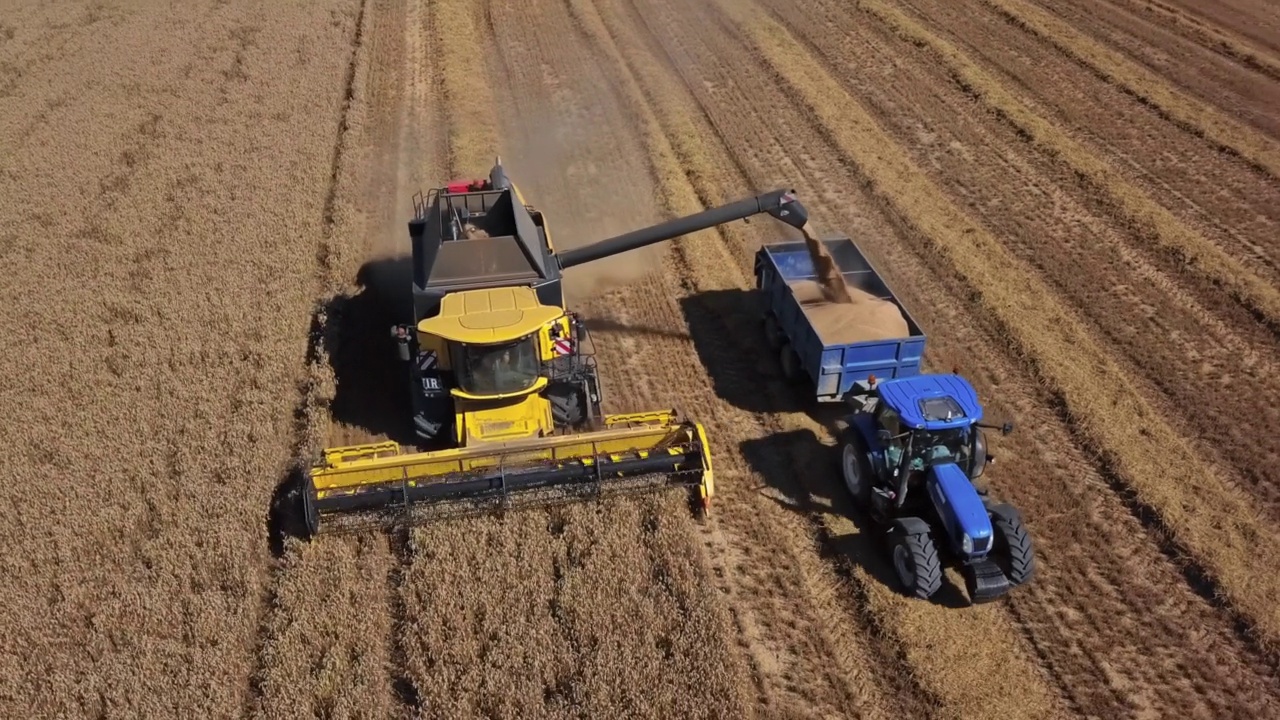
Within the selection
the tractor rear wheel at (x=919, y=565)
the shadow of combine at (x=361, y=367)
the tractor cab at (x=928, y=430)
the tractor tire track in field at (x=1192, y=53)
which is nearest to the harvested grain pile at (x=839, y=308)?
the tractor cab at (x=928, y=430)

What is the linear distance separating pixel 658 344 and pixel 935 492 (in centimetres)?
503

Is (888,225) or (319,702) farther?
(888,225)

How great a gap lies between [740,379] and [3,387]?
963 cm

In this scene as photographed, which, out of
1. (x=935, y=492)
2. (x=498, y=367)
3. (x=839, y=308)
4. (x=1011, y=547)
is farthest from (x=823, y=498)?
(x=498, y=367)

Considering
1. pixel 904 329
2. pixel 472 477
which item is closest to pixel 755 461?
pixel 904 329

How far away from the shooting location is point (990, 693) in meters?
8.70

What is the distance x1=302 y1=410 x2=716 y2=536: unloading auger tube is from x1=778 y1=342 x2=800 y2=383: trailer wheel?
2.41 m

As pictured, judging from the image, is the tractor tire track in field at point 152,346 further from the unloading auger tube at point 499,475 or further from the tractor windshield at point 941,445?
the tractor windshield at point 941,445

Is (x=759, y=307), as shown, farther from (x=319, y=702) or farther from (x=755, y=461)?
(x=319, y=702)

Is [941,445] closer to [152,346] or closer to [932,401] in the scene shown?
[932,401]

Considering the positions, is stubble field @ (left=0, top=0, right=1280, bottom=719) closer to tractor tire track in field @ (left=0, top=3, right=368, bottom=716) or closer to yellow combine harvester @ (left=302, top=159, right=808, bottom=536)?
tractor tire track in field @ (left=0, top=3, right=368, bottom=716)

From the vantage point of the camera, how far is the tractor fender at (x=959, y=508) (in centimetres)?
912

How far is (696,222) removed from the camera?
1217 cm

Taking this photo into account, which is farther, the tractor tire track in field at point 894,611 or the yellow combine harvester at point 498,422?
the yellow combine harvester at point 498,422
